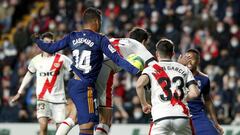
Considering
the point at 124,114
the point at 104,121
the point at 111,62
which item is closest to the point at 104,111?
the point at 104,121

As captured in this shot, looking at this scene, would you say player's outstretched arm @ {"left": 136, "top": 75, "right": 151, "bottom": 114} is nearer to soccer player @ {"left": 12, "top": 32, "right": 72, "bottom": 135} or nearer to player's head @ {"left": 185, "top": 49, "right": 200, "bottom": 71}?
player's head @ {"left": 185, "top": 49, "right": 200, "bottom": 71}

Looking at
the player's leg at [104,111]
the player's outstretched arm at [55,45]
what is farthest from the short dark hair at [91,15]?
the player's leg at [104,111]

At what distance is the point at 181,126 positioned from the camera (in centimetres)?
1151

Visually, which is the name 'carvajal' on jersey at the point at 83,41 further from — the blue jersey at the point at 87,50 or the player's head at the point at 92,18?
the player's head at the point at 92,18

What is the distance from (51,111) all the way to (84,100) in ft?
11.2

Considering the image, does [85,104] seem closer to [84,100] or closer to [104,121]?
[84,100]

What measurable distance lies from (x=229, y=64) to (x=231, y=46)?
93 cm

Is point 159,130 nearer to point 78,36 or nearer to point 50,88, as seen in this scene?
point 78,36

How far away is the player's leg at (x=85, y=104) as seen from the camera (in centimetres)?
1266

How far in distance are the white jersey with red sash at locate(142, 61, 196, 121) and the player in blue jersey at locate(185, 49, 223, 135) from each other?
209 cm

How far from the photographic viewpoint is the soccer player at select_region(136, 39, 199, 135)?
11492 mm

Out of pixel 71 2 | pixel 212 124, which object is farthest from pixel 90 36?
pixel 71 2

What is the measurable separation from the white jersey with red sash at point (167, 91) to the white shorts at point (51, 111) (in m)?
4.61

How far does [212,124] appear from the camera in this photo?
1380cm
